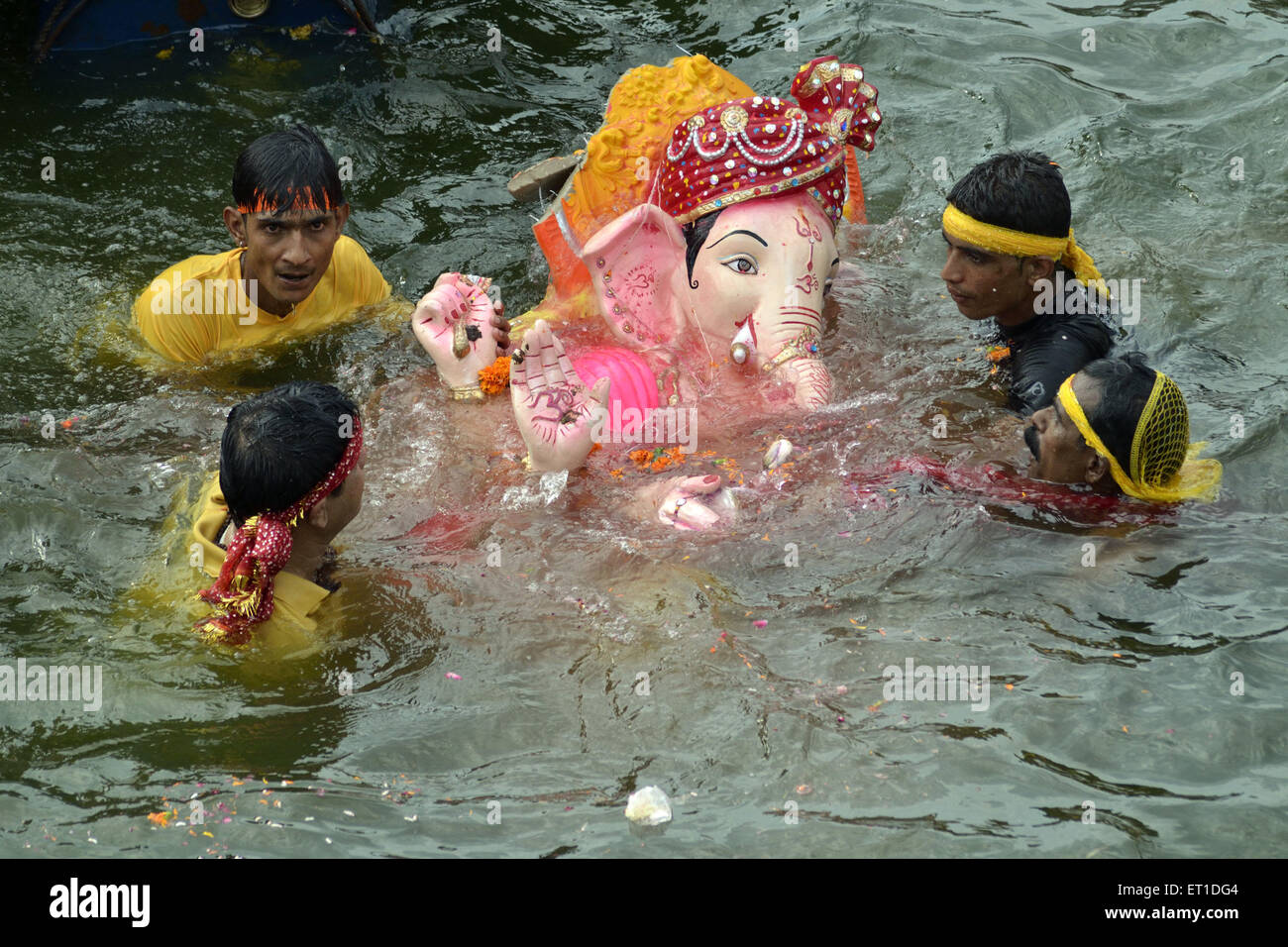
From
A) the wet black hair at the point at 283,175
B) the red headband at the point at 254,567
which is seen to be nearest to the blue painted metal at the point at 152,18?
the wet black hair at the point at 283,175

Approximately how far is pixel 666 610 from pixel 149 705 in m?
1.72

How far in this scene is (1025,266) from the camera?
5.49 m

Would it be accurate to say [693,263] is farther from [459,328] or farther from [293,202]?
[293,202]

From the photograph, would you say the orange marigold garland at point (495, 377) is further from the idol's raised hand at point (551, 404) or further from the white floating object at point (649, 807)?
the white floating object at point (649, 807)

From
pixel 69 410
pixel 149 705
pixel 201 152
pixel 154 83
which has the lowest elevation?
pixel 149 705

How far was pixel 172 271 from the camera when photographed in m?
5.92

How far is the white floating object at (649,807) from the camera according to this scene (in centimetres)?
374

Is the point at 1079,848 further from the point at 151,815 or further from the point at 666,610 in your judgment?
the point at 151,815

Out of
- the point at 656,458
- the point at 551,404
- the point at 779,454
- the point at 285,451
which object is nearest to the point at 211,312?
the point at 551,404

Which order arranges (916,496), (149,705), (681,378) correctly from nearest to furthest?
(149,705) < (916,496) < (681,378)

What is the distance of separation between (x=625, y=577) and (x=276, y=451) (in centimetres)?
142

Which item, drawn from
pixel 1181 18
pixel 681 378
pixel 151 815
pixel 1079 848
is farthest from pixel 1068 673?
pixel 1181 18
